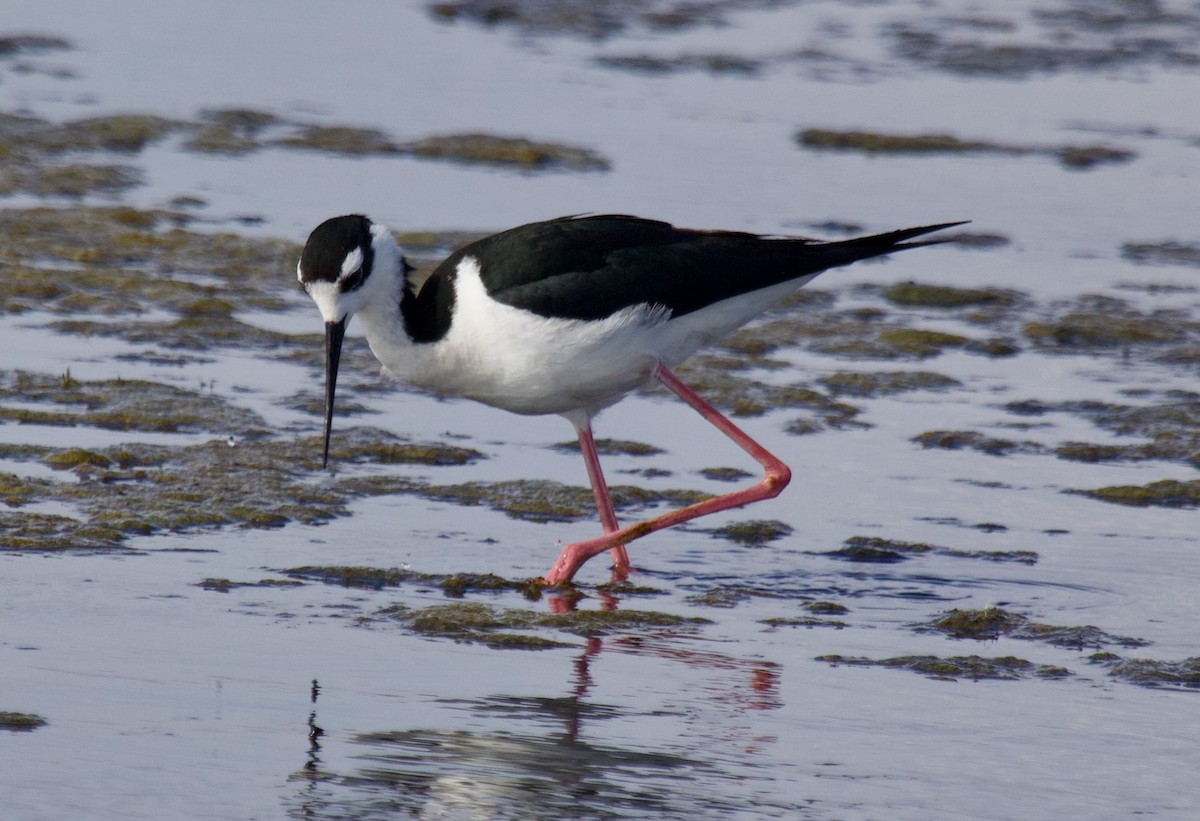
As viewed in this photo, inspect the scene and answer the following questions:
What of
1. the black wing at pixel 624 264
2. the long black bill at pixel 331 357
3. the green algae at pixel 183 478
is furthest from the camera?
the long black bill at pixel 331 357

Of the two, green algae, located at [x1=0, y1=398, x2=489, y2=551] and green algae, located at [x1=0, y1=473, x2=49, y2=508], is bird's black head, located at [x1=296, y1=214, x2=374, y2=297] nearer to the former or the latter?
green algae, located at [x1=0, y1=398, x2=489, y2=551]

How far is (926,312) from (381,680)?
17.1ft

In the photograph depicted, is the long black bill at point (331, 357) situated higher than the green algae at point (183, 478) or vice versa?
the long black bill at point (331, 357)

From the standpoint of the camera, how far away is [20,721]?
4473 millimetres

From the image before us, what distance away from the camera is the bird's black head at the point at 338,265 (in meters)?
6.18

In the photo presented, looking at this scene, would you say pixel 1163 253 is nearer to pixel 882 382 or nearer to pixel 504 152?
pixel 882 382

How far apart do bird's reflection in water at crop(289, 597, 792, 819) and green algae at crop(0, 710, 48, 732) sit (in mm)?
579

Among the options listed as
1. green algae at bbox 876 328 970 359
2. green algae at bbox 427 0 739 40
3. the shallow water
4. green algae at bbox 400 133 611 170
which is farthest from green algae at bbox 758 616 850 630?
green algae at bbox 427 0 739 40

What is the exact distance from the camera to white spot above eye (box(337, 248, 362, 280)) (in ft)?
20.3

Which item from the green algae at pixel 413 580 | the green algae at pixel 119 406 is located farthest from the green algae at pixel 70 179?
the green algae at pixel 413 580

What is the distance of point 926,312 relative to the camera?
9617 mm

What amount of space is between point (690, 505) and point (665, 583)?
0.65 meters

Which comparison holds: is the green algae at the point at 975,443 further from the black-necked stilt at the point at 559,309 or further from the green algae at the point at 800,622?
the green algae at the point at 800,622

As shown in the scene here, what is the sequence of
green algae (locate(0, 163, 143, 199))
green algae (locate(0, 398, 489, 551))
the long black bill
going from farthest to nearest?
green algae (locate(0, 163, 143, 199))
the long black bill
green algae (locate(0, 398, 489, 551))
